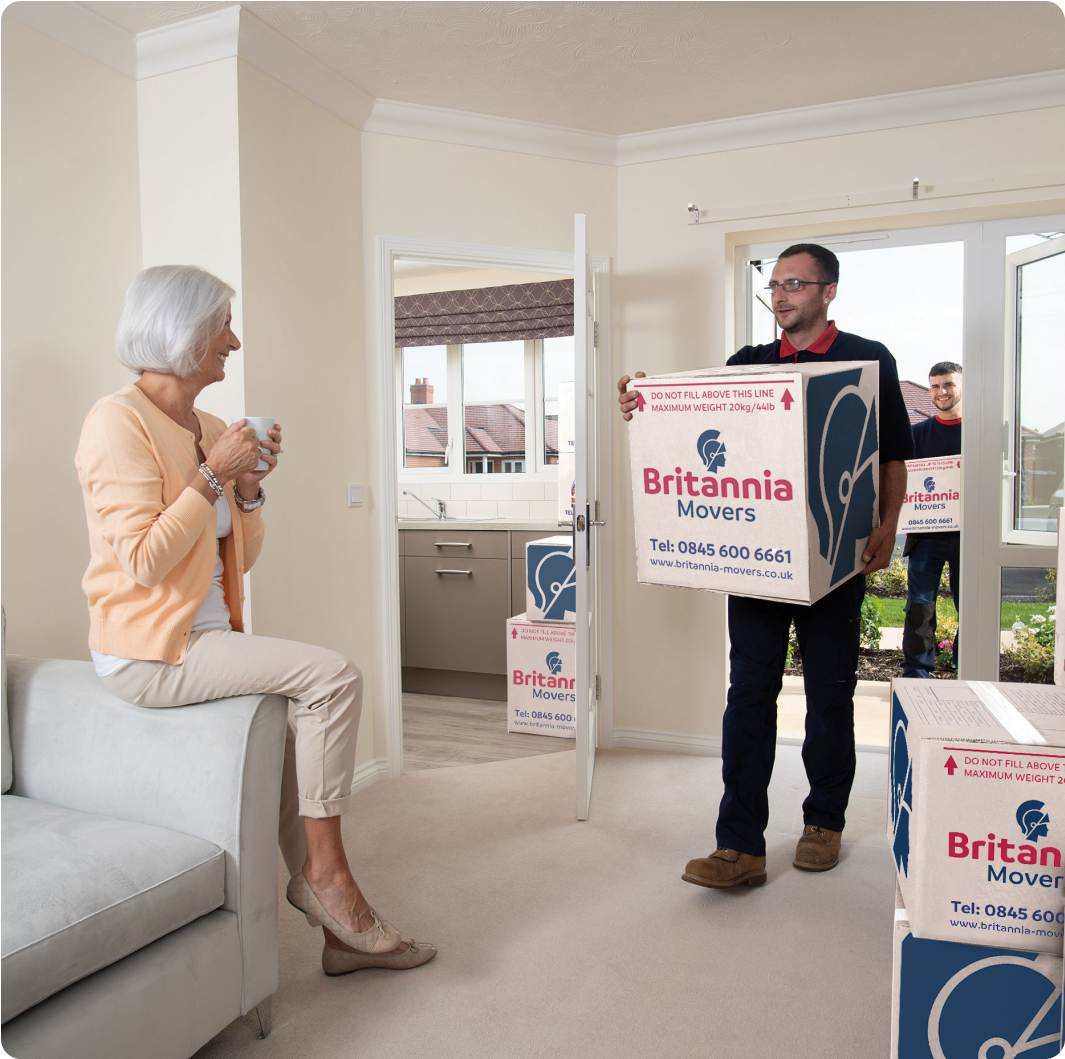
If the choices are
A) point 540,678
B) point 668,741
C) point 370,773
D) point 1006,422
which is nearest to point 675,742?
point 668,741

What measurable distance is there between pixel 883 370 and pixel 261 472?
1552 mm

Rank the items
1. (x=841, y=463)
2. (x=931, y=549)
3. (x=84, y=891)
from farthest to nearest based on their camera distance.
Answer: (x=931, y=549) < (x=841, y=463) < (x=84, y=891)

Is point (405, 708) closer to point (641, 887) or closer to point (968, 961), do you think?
point (641, 887)

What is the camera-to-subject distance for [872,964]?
6.19ft

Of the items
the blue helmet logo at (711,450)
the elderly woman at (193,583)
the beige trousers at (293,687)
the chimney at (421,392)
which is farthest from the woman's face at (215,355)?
the chimney at (421,392)

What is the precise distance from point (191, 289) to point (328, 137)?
1.42 meters

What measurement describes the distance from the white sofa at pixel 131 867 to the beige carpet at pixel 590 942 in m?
0.26

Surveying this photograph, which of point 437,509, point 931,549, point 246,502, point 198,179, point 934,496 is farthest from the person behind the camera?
point 437,509

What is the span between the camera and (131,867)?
4.55 ft

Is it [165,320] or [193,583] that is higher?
[165,320]

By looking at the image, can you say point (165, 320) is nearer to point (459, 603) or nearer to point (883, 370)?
point (883, 370)

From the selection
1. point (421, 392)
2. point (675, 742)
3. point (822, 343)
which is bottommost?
point (675, 742)

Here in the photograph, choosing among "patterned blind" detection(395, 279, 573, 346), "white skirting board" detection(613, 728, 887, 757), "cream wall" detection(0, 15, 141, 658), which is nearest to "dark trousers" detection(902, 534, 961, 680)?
"white skirting board" detection(613, 728, 887, 757)

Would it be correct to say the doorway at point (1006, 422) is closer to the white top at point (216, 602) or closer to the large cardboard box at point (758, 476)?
the large cardboard box at point (758, 476)
